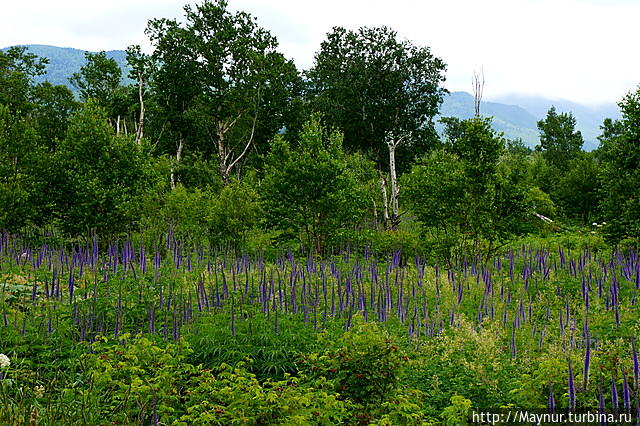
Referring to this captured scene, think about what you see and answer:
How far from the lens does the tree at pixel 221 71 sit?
3491 centimetres

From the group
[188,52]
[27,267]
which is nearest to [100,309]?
[27,267]

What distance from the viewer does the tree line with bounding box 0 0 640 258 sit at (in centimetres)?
1648

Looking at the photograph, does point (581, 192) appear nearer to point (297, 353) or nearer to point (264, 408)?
point (297, 353)

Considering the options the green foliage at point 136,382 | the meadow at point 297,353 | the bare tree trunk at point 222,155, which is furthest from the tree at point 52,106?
the green foliage at point 136,382

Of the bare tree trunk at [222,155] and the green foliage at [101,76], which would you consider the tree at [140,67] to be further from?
the bare tree trunk at [222,155]

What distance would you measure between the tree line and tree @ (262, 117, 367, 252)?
56mm

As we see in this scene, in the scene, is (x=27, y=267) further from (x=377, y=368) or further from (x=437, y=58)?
(x=437, y=58)

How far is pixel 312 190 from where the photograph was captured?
19.0m

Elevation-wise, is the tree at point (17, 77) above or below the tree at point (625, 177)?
above

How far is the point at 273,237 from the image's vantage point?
21.0 m

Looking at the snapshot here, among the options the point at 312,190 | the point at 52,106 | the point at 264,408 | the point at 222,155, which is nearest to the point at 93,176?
the point at 312,190

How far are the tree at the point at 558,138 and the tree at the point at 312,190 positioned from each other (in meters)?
39.7

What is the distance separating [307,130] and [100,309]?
12.1 metres

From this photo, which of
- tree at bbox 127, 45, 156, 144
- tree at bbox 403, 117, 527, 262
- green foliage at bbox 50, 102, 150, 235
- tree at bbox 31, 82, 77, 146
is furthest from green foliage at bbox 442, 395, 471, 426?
tree at bbox 31, 82, 77, 146
